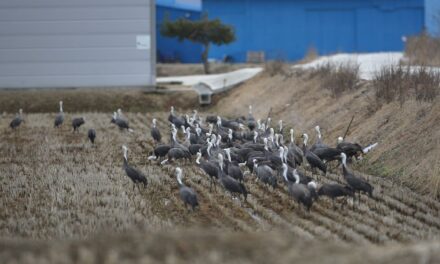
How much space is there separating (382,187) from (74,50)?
19.6m

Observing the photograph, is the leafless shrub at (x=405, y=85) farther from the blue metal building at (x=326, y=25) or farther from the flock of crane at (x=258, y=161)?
the blue metal building at (x=326, y=25)

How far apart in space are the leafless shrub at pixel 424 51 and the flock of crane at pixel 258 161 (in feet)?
25.0

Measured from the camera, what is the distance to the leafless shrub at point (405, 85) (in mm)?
18148

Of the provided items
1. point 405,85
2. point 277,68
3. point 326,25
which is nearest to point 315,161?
point 405,85

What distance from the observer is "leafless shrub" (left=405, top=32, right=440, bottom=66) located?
2632cm

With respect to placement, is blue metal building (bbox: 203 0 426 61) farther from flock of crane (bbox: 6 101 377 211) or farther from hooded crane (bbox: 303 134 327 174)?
hooded crane (bbox: 303 134 327 174)

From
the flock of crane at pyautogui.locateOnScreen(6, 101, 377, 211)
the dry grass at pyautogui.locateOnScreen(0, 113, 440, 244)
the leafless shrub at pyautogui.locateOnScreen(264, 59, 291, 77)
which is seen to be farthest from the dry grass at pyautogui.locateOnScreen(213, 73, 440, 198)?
the leafless shrub at pyautogui.locateOnScreen(264, 59, 291, 77)

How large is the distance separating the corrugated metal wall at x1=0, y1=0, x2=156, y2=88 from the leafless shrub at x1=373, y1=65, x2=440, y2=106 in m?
13.2

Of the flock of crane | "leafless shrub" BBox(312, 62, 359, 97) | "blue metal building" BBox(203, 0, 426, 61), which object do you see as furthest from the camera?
"blue metal building" BBox(203, 0, 426, 61)

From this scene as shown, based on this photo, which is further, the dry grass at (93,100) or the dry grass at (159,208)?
the dry grass at (93,100)

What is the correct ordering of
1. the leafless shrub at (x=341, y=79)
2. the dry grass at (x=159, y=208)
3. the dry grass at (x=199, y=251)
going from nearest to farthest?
the dry grass at (x=199, y=251) < the dry grass at (x=159, y=208) < the leafless shrub at (x=341, y=79)

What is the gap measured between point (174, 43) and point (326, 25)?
29.6 feet

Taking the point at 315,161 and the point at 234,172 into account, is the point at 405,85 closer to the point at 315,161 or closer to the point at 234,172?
the point at 315,161

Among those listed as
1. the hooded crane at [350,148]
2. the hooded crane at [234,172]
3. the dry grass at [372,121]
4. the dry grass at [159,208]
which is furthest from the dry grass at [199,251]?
the hooded crane at [350,148]
